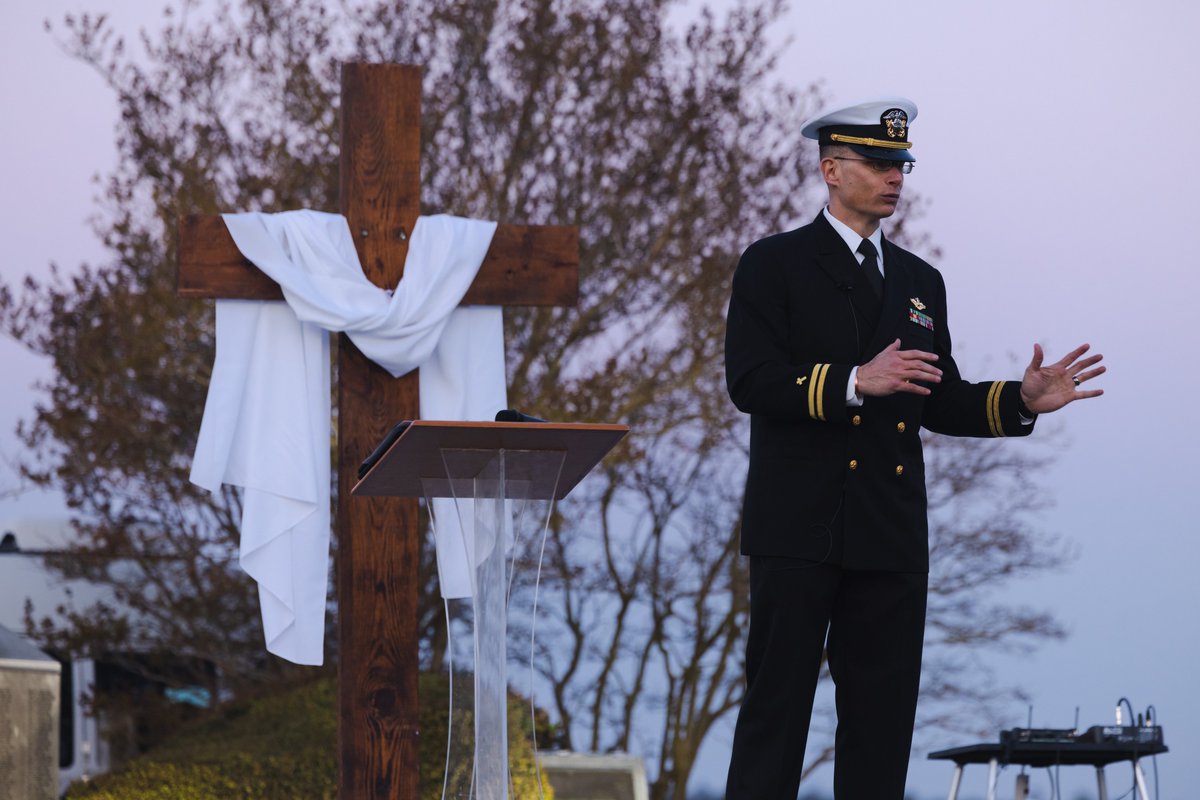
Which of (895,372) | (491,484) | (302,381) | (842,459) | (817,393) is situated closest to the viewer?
(895,372)

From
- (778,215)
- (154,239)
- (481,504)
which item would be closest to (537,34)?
(778,215)

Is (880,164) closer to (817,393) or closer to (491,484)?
(817,393)

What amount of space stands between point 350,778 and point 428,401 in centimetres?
110

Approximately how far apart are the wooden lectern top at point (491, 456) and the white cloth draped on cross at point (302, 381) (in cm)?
110

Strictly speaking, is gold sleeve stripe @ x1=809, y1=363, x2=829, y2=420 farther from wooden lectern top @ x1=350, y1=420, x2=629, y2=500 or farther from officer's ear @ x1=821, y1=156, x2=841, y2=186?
officer's ear @ x1=821, y1=156, x2=841, y2=186

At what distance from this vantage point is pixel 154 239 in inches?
344

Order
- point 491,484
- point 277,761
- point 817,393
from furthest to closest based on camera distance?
1. point 277,761
2. point 491,484
3. point 817,393

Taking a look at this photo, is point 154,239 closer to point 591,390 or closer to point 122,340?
point 122,340

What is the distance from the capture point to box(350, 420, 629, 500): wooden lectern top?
2.92 m

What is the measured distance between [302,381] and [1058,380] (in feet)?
7.36

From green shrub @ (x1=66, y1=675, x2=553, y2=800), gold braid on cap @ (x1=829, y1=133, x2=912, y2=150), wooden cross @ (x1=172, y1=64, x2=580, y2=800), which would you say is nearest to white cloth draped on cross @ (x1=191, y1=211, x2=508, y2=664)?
wooden cross @ (x1=172, y1=64, x2=580, y2=800)

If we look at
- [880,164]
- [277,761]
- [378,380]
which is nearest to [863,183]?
[880,164]

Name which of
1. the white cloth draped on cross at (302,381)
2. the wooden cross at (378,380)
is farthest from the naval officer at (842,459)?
the wooden cross at (378,380)

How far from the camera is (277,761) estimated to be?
5.91 metres
